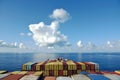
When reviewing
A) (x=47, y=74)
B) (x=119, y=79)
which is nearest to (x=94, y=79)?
(x=119, y=79)

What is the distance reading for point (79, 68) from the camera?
224ft

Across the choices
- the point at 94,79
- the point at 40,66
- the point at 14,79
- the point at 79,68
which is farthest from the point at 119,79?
the point at 40,66

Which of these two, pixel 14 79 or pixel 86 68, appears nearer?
pixel 14 79

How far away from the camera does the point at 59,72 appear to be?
66750 mm

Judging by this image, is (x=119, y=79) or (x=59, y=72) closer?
(x=119, y=79)

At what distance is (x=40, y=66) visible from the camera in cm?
6838

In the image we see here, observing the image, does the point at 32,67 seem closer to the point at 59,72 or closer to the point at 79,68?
the point at 59,72

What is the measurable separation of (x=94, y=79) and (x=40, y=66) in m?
30.5

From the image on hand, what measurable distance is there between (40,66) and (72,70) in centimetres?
1376

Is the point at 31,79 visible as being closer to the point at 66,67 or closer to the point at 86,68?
the point at 66,67

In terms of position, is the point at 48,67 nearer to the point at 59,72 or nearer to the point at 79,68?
the point at 59,72

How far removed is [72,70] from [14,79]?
2900 centimetres

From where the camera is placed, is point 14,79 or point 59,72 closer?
point 14,79

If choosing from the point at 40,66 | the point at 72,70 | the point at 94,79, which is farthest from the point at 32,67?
the point at 94,79
